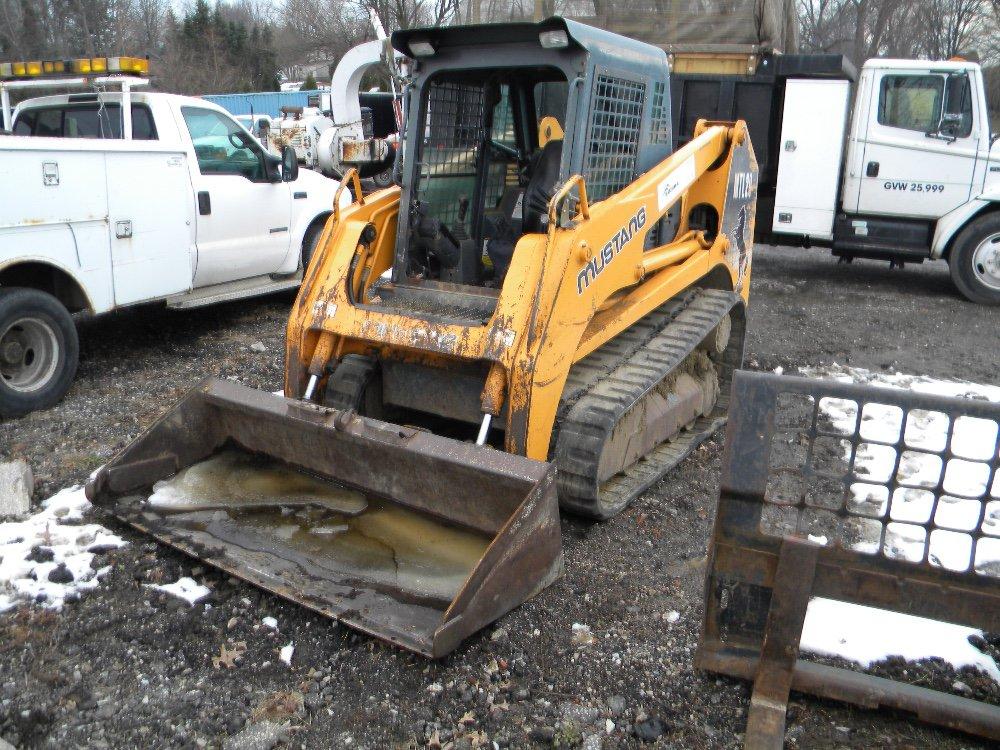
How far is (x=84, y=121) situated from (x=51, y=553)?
4.24m

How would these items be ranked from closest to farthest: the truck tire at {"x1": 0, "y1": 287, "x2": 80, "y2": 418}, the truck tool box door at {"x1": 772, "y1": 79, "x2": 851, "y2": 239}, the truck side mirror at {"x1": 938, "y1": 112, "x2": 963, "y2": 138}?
the truck tire at {"x1": 0, "y1": 287, "x2": 80, "y2": 418} → the truck side mirror at {"x1": 938, "y1": 112, "x2": 963, "y2": 138} → the truck tool box door at {"x1": 772, "y1": 79, "x2": 851, "y2": 239}

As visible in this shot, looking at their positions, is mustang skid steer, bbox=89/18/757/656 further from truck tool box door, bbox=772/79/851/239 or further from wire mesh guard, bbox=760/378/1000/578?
truck tool box door, bbox=772/79/851/239

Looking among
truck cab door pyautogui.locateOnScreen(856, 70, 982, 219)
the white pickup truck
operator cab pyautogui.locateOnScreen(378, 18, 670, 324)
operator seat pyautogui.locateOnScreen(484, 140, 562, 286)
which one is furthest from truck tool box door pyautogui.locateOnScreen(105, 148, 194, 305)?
truck cab door pyautogui.locateOnScreen(856, 70, 982, 219)

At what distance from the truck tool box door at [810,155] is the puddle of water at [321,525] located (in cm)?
775

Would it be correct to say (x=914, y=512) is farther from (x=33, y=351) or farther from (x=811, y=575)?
(x=33, y=351)

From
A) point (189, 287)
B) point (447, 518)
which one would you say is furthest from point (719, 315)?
point (189, 287)

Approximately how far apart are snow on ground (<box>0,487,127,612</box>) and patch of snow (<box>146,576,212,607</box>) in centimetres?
29

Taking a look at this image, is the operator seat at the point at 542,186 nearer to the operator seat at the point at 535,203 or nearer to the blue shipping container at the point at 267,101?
the operator seat at the point at 535,203

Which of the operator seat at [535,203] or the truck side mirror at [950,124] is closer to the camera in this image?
the operator seat at [535,203]

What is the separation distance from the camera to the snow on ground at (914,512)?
3.23 meters

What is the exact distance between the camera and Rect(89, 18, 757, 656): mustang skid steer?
3477 mm

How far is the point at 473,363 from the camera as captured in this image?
13.9ft

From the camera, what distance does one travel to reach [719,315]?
5.21 metres

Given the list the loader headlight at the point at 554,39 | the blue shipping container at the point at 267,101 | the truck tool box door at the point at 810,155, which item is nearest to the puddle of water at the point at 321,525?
the loader headlight at the point at 554,39
